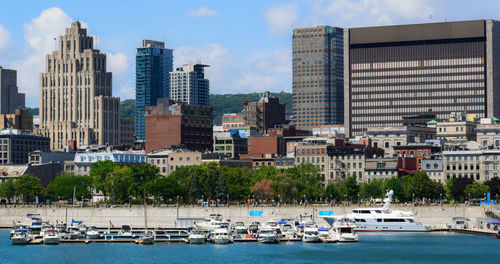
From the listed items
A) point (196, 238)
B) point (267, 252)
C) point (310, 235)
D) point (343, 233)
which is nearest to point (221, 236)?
point (196, 238)

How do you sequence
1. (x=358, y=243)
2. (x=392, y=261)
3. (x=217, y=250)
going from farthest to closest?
(x=358, y=243)
(x=217, y=250)
(x=392, y=261)

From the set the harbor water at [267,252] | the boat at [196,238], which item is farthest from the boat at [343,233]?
the boat at [196,238]

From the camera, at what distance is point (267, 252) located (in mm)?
174750

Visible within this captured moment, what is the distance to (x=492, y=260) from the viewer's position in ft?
540

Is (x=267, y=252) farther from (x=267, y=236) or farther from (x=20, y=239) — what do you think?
(x=20, y=239)

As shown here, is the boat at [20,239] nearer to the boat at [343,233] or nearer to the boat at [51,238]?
the boat at [51,238]

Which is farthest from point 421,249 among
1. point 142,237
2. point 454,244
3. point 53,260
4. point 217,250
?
point 53,260

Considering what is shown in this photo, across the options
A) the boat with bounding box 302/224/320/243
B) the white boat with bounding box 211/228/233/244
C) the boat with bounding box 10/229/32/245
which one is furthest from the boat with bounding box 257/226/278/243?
the boat with bounding box 10/229/32/245

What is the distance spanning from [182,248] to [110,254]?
13703 millimetres

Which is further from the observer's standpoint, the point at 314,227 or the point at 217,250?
the point at 314,227

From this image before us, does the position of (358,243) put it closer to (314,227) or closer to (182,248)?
(314,227)

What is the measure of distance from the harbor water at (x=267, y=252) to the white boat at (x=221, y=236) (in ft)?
5.37

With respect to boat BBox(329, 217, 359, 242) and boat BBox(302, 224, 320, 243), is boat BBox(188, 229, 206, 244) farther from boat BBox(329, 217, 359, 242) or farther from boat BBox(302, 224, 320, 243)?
boat BBox(329, 217, 359, 242)

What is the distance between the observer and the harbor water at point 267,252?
166 m
